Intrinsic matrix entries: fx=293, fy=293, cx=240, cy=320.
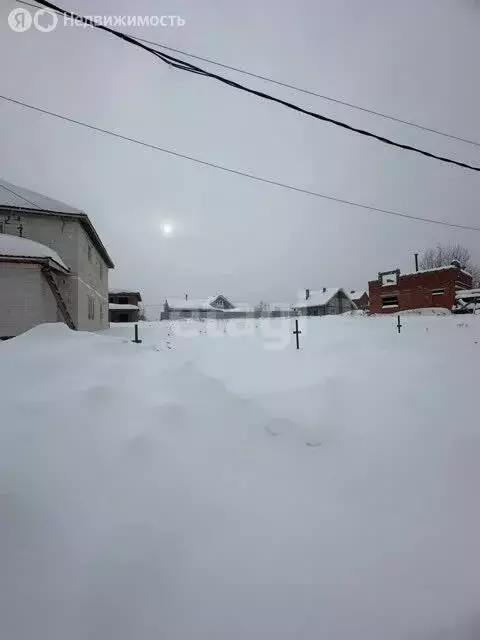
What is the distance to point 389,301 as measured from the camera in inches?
997

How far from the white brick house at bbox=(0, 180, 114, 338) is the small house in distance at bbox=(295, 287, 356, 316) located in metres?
41.0

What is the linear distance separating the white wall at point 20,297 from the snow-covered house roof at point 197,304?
47.5 metres

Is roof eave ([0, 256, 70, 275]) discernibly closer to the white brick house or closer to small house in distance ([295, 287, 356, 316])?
the white brick house

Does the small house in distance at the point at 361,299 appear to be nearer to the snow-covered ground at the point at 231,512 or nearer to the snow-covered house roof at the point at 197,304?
the snow-covered house roof at the point at 197,304

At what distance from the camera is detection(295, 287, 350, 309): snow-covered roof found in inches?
2078

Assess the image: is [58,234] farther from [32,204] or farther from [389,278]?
[389,278]

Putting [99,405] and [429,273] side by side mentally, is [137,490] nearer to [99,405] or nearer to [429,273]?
[99,405]

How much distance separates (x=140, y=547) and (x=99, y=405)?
7.36 feet

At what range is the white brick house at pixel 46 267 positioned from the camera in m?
11.2

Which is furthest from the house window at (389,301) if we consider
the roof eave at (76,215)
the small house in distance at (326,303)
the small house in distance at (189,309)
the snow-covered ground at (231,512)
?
the small house in distance at (189,309)

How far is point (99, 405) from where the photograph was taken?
4.04 meters

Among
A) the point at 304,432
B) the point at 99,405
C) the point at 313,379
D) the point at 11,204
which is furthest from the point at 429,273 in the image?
the point at 11,204

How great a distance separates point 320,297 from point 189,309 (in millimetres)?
25751

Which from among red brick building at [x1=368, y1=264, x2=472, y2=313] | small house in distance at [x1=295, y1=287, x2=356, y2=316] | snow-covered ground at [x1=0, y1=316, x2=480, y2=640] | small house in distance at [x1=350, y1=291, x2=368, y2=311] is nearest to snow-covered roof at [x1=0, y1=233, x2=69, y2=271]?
snow-covered ground at [x1=0, y1=316, x2=480, y2=640]
